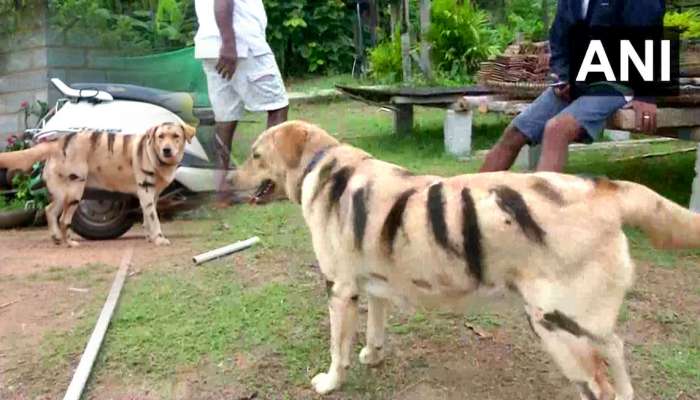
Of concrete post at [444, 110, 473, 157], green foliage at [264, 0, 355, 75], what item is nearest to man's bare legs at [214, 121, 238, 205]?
concrete post at [444, 110, 473, 157]

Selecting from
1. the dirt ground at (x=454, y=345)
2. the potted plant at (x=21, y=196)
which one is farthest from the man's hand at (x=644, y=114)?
the potted plant at (x=21, y=196)

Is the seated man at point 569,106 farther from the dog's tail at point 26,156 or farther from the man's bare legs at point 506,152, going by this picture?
the dog's tail at point 26,156

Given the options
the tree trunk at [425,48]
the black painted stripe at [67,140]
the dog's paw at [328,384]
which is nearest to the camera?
the dog's paw at [328,384]

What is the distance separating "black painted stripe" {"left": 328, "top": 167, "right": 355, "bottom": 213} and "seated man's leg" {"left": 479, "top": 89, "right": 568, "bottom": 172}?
74.8 inches

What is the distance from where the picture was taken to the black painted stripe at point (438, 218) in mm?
3012

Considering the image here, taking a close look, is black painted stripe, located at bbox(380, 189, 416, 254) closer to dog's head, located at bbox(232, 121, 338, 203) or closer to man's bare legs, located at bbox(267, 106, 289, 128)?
dog's head, located at bbox(232, 121, 338, 203)

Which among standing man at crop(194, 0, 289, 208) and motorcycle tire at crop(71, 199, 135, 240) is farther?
motorcycle tire at crop(71, 199, 135, 240)

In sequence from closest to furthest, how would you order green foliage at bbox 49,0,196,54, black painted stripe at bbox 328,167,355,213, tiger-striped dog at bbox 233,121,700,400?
tiger-striped dog at bbox 233,121,700,400 → black painted stripe at bbox 328,167,355,213 → green foliage at bbox 49,0,196,54

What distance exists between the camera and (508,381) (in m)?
3.60

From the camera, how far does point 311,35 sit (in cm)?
1673

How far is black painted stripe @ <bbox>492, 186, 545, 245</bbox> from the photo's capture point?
285 cm

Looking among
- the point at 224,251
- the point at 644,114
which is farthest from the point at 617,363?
the point at 224,251

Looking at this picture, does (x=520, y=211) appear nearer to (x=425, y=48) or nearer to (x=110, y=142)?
(x=110, y=142)

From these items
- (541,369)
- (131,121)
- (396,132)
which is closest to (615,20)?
(541,369)
